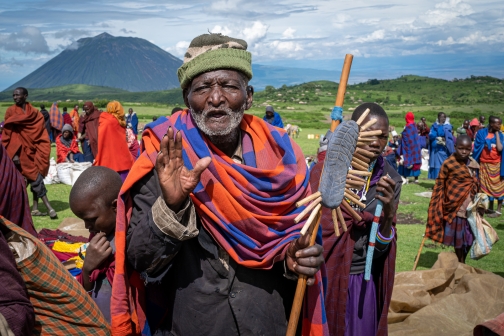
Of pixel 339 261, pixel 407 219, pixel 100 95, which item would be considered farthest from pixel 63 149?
pixel 100 95

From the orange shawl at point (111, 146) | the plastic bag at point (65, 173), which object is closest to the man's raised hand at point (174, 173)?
the orange shawl at point (111, 146)

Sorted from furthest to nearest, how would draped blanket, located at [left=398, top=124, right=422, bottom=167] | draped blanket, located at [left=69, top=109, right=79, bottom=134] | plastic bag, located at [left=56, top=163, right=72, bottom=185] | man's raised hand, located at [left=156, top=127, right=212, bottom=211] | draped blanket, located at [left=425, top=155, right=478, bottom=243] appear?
1. draped blanket, located at [left=69, top=109, right=79, bottom=134]
2. draped blanket, located at [left=398, top=124, right=422, bottom=167]
3. plastic bag, located at [left=56, top=163, right=72, bottom=185]
4. draped blanket, located at [left=425, top=155, right=478, bottom=243]
5. man's raised hand, located at [left=156, top=127, right=212, bottom=211]

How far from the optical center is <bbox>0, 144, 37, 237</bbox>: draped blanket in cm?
368

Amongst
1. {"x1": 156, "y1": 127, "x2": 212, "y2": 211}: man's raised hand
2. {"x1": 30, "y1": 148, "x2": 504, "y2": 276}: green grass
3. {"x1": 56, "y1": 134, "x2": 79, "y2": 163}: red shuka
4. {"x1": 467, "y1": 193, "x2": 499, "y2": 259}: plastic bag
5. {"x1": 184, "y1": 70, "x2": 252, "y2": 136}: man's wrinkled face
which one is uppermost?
{"x1": 184, "y1": 70, "x2": 252, "y2": 136}: man's wrinkled face

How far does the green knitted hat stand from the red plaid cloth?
3.33 feet

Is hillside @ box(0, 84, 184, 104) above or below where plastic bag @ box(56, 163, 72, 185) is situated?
above

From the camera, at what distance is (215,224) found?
7.12 ft

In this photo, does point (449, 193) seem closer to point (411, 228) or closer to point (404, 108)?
point (411, 228)

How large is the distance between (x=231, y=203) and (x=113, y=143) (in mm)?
7077

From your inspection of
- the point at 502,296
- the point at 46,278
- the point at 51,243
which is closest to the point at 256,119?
the point at 46,278

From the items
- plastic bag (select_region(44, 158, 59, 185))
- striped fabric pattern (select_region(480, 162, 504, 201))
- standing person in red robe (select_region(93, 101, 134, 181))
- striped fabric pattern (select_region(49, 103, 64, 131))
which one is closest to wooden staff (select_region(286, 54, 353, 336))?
standing person in red robe (select_region(93, 101, 134, 181))

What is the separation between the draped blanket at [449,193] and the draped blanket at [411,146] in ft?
24.9

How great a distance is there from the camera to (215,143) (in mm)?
2381

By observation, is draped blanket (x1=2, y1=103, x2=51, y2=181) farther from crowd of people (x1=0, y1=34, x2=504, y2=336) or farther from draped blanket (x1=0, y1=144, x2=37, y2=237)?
crowd of people (x1=0, y1=34, x2=504, y2=336)
